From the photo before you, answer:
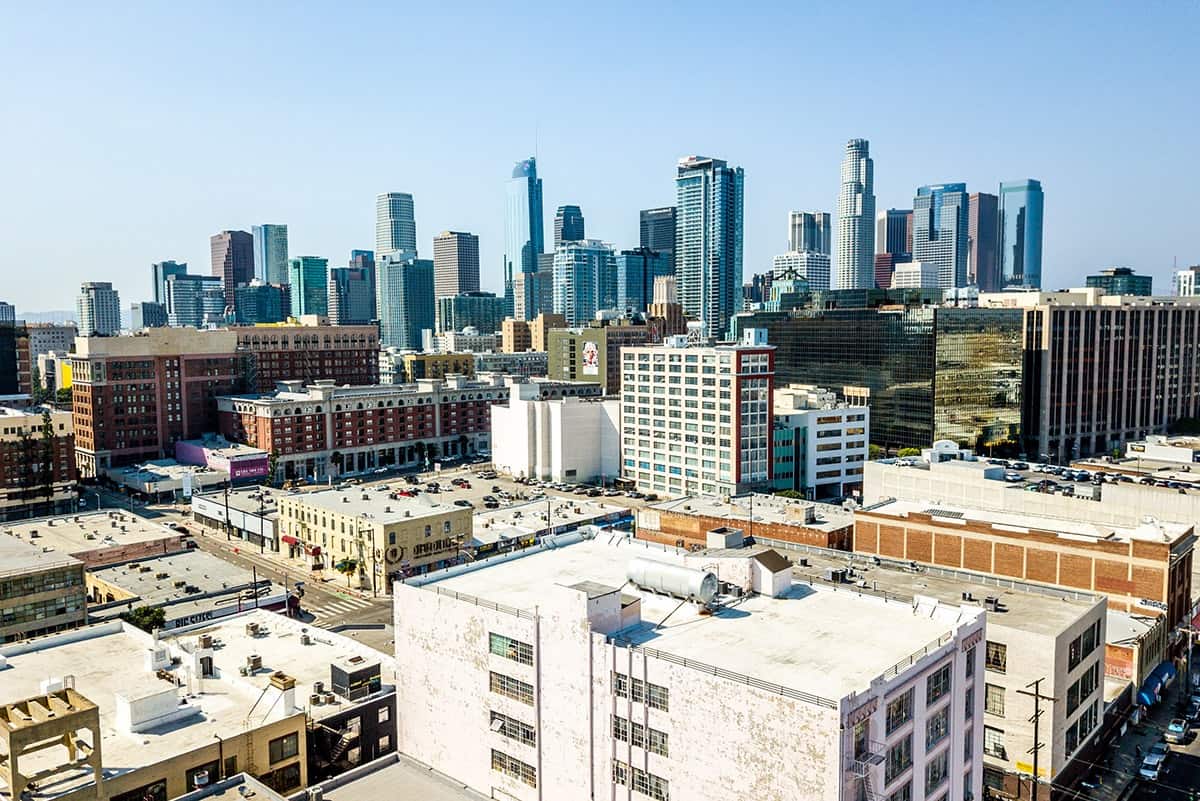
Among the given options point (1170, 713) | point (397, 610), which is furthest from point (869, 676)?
point (1170, 713)

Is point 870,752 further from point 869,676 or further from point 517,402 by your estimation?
point 517,402

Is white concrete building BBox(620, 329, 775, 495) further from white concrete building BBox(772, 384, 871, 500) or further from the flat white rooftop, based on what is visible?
the flat white rooftop

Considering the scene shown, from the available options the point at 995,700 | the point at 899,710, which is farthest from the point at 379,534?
the point at 899,710

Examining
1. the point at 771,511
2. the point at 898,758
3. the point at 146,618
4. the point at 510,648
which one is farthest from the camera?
the point at 771,511

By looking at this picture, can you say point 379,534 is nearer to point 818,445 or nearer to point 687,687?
point 687,687

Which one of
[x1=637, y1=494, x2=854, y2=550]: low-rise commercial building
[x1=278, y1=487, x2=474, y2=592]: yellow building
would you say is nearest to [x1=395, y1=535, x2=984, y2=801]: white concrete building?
[x1=637, y1=494, x2=854, y2=550]: low-rise commercial building

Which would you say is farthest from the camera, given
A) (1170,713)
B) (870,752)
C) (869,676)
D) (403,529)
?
(403,529)

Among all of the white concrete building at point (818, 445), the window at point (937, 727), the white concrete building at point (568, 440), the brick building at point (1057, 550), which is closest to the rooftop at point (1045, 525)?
the brick building at point (1057, 550)
